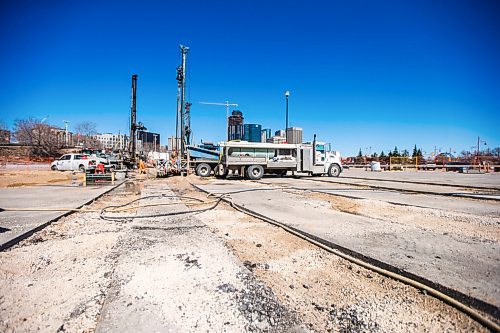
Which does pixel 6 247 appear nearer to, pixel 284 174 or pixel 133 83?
pixel 284 174

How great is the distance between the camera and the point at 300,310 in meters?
2.11

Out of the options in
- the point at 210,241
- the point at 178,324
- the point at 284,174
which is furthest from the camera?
the point at 284,174

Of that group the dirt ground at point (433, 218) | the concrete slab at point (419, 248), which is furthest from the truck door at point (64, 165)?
the dirt ground at point (433, 218)

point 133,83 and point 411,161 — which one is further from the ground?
point 133,83

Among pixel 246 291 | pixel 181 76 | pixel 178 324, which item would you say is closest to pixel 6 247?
pixel 178 324

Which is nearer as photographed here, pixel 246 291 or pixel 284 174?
pixel 246 291

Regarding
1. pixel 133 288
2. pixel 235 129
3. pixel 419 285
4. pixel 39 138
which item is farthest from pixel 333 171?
pixel 39 138

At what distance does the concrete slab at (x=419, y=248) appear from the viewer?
8.23ft

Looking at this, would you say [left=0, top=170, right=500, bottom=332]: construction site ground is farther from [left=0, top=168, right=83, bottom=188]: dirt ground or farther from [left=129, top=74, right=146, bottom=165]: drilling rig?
[left=129, top=74, right=146, bottom=165]: drilling rig

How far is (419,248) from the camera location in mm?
3449

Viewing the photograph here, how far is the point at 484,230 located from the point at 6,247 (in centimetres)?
730

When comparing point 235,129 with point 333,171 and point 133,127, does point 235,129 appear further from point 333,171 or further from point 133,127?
point 333,171

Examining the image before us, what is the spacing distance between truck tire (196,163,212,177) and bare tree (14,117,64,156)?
4685cm

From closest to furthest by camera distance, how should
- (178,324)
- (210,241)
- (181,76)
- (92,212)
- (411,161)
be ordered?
(178,324), (210,241), (92,212), (181,76), (411,161)
